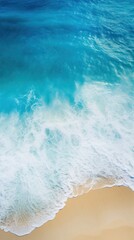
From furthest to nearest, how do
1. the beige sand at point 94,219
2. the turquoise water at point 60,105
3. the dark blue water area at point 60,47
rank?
the dark blue water area at point 60,47 → the turquoise water at point 60,105 → the beige sand at point 94,219

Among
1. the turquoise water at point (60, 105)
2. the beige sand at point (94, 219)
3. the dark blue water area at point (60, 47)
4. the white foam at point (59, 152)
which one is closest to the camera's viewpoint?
the beige sand at point (94, 219)

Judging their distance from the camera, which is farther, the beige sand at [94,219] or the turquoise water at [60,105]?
the turquoise water at [60,105]

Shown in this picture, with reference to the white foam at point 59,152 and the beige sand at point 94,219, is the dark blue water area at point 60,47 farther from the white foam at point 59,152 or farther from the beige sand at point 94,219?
the beige sand at point 94,219

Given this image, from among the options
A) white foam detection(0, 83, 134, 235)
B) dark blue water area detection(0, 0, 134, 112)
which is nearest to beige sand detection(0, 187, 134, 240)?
white foam detection(0, 83, 134, 235)

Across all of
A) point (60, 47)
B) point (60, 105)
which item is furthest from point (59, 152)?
point (60, 47)

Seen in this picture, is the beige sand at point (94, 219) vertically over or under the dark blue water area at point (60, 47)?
under

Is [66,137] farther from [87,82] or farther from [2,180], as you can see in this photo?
[87,82]

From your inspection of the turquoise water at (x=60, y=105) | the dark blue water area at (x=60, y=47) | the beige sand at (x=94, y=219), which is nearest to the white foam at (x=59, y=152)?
the turquoise water at (x=60, y=105)
